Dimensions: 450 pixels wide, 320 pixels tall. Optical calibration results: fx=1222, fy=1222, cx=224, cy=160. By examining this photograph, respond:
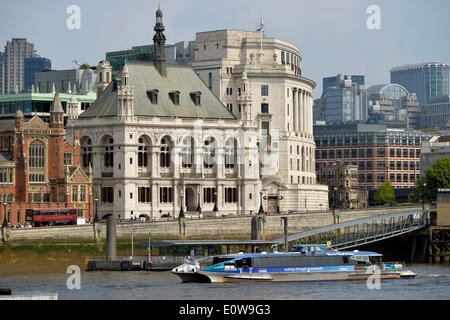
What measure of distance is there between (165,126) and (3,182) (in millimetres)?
28957

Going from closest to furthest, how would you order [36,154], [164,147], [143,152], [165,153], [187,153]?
1. [36,154]
2. [143,152]
3. [165,153]
4. [164,147]
5. [187,153]

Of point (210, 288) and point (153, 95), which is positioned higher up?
point (153, 95)

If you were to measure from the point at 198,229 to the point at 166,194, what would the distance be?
2179cm

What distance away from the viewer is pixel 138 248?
496 ft

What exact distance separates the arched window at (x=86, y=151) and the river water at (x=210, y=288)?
58197 millimetres

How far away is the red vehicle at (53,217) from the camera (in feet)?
506

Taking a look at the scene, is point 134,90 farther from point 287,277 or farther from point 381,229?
point 287,277

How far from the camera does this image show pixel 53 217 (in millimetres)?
156500

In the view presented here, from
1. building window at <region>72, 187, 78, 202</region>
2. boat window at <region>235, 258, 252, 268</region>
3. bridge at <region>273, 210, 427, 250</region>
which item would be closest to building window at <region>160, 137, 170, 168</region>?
building window at <region>72, 187, 78, 202</region>

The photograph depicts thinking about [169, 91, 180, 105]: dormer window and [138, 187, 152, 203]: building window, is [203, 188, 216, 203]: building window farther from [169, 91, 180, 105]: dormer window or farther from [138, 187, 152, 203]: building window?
[169, 91, 180, 105]: dormer window

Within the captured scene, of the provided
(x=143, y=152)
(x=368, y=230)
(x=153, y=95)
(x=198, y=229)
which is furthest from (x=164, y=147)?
(x=368, y=230)

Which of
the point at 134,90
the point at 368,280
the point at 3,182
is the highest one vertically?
the point at 134,90

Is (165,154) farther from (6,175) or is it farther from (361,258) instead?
(361,258)
